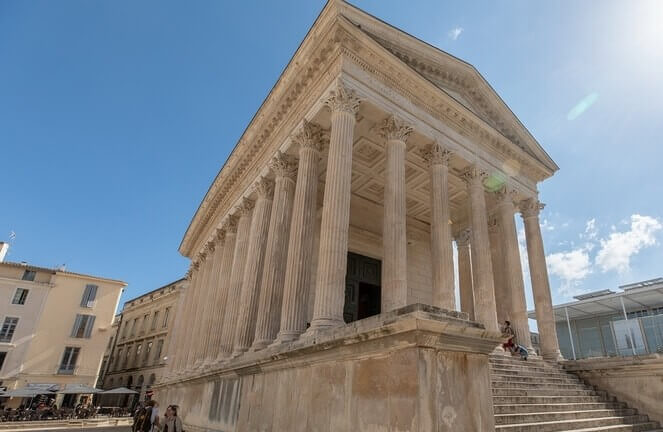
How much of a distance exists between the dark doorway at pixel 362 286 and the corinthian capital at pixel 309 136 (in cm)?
707

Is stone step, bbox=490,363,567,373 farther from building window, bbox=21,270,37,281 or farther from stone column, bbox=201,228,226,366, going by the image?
building window, bbox=21,270,37,281

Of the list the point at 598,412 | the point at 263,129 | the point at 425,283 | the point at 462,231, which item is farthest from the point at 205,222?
the point at 598,412

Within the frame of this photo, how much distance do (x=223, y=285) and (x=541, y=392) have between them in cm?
1223

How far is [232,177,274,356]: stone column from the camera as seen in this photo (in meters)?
12.3

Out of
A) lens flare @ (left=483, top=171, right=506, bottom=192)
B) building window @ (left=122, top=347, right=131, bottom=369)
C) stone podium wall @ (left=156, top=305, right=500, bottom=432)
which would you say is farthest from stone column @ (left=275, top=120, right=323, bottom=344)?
building window @ (left=122, top=347, right=131, bottom=369)

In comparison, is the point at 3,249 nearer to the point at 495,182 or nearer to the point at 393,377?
the point at 495,182

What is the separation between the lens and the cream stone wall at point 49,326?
28.2 m

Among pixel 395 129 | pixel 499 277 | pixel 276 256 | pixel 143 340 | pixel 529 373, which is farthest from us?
pixel 143 340

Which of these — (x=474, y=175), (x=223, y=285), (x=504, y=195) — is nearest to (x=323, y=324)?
(x=474, y=175)

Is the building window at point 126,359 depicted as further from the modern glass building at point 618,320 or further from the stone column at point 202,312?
the modern glass building at point 618,320

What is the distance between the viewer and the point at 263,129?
1416 cm

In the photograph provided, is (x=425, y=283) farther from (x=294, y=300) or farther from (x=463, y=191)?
(x=294, y=300)

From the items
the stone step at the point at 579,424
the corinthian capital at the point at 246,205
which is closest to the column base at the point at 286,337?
the stone step at the point at 579,424

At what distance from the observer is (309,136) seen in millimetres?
11305
